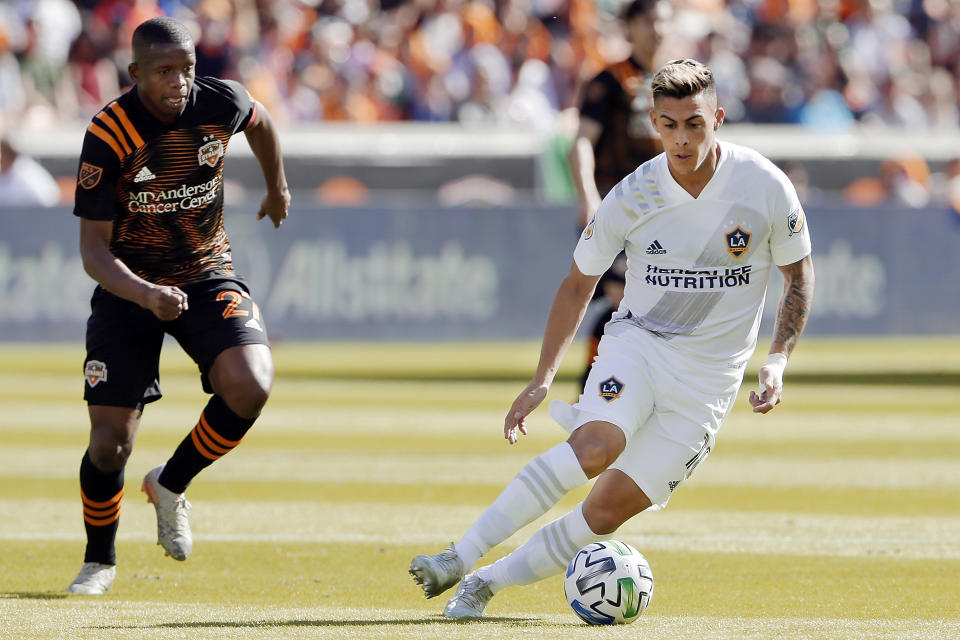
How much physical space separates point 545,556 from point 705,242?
1184 millimetres

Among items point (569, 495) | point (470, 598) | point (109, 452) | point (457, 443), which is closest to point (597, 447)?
point (470, 598)

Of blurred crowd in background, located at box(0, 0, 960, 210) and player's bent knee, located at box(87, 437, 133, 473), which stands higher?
player's bent knee, located at box(87, 437, 133, 473)

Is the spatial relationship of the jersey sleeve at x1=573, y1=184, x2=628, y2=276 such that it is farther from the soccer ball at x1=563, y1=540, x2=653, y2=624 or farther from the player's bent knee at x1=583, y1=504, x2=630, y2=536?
the soccer ball at x1=563, y1=540, x2=653, y2=624

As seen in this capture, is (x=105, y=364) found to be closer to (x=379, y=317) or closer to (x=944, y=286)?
(x=379, y=317)

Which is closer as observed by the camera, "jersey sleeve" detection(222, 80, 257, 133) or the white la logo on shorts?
the white la logo on shorts

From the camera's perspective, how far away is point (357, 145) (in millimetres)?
19500

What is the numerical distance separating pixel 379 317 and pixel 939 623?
13367 millimetres

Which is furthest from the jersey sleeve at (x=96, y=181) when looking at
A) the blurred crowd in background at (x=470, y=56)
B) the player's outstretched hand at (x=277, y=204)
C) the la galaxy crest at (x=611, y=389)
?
the blurred crowd in background at (x=470, y=56)

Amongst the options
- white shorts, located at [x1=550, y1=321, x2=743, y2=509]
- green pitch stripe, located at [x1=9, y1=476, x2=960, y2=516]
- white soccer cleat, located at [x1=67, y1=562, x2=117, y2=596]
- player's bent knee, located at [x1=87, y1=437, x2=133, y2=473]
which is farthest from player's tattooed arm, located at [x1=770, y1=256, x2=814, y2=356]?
green pitch stripe, located at [x1=9, y1=476, x2=960, y2=516]

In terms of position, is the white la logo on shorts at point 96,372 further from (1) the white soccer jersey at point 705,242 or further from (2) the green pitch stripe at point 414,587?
(1) the white soccer jersey at point 705,242

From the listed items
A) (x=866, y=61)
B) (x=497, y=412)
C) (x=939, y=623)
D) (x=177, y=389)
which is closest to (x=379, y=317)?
(x=177, y=389)

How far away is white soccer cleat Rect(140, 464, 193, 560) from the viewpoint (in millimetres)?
6488

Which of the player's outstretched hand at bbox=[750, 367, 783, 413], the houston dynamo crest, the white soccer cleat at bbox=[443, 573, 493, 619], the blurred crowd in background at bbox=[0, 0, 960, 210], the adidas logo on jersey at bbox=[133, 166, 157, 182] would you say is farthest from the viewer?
the blurred crowd in background at bbox=[0, 0, 960, 210]

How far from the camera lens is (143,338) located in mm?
6578
